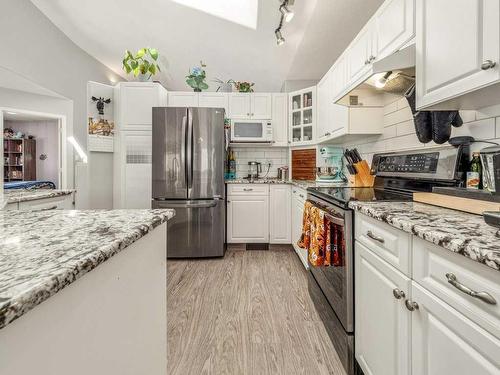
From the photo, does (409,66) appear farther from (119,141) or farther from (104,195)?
(104,195)

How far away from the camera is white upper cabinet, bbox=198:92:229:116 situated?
12.3ft

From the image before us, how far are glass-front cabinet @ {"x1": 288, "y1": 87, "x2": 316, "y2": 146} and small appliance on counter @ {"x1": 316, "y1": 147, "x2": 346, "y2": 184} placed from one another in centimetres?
28

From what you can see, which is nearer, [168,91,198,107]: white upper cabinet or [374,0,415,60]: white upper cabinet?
[374,0,415,60]: white upper cabinet

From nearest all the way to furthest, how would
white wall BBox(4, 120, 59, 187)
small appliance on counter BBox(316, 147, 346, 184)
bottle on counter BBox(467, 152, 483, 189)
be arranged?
1. bottle on counter BBox(467, 152, 483, 189)
2. small appliance on counter BBox(316, 147, 346, 184)
3. white wall BBox(4, 120, 59, 187)

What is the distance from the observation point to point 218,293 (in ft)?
7.54

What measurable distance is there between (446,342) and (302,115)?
3.21 metres

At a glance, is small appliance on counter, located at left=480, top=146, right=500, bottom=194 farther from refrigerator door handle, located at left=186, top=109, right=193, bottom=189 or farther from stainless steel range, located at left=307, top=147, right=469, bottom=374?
refrigerator door handle, located at left=186, top=109, right=193, bottom=189

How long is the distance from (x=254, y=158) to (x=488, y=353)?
359 cm

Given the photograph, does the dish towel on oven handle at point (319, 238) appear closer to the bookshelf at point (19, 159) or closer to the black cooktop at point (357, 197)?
the black cooktop at point (357, 197)

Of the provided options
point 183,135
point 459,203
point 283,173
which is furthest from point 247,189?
point 459,203

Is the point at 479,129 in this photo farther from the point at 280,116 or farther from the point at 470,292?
the point at 280,116

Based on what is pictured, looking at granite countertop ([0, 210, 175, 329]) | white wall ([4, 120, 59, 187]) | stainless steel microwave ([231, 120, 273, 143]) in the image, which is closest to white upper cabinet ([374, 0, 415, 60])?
granite countertop ([0, 210, 175, 329])

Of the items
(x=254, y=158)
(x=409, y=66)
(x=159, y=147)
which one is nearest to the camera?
(x=409, y=66)

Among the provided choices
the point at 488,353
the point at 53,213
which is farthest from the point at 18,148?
the point at 488,353
